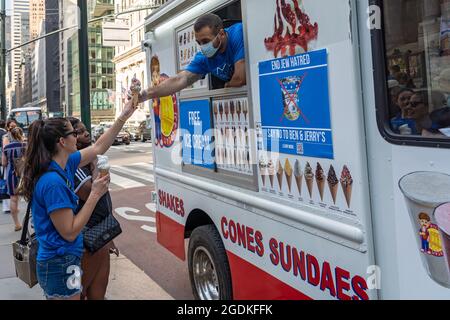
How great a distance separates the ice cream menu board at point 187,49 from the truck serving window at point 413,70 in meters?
2.00

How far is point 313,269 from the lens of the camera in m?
2.71

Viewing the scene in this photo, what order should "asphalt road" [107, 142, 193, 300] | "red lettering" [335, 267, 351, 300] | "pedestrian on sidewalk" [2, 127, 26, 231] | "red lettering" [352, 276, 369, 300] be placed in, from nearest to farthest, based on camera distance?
"red lettering" [352, 276, 369, 300]
"red lettering" [335, 267, 351, 300]
"asphalt road" [107, 142, 193, 300]
"pedestrian on sidewalk" [2, 127, 26, 231]

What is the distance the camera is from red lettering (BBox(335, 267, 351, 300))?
245 cm

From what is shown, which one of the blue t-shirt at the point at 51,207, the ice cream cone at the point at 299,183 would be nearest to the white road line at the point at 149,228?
the blue t-shirt at the point at 51,207

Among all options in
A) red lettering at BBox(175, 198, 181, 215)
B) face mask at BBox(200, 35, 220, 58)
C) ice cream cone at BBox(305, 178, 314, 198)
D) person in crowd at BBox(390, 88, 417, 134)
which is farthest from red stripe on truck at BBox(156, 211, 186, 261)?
person in crowd at BBox(390, 88, 417, 134)

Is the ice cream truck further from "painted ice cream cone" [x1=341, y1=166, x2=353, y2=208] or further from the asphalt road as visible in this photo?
the asphalt road

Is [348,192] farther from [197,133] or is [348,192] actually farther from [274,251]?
[197,133]

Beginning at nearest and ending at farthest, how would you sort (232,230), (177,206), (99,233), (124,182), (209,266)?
1. (232,230)
2. (99,233)
3. (209,266)
4. (177,206)
5. (124,182)

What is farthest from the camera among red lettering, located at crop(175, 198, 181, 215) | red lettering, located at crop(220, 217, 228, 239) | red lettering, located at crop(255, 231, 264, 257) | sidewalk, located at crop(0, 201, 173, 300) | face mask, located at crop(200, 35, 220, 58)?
sidewalk, located at crop(0, 201, 173, 300)

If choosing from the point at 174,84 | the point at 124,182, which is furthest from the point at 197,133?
the point at 124,182

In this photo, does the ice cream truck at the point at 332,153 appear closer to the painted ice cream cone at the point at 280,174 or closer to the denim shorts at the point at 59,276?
the painted ice cream cone at the point at 280,174

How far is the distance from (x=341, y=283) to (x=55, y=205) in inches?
65.4

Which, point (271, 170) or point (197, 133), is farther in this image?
point (197, 133)

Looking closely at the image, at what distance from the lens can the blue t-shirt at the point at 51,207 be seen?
9.19 ft
